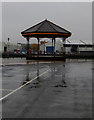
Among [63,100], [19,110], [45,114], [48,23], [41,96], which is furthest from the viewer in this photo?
[48,23]

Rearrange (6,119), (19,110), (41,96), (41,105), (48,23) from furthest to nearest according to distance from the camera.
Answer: (48,23), (41,96), (41,105), (19,110), (6,119)

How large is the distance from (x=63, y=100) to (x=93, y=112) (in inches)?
71.9

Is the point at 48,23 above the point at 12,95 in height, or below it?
above

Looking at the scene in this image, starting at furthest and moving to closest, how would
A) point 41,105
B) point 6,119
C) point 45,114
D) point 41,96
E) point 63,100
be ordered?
point 41,96
point 63,100
point 41,105
point 45,114
point 6,119

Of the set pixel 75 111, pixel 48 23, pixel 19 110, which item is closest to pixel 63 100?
pixel 75 111

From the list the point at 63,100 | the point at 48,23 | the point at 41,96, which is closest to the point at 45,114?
the point at 63,100

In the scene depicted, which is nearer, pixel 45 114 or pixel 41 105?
pixel 45 114

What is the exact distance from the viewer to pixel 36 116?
6277 mm

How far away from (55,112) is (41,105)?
0.99 meters

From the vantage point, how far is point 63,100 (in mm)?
8430

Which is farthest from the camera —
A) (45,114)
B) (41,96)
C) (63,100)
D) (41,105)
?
(41,96)

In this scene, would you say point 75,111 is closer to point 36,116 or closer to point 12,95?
point 36,116

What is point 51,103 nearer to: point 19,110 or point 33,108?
point 33,108

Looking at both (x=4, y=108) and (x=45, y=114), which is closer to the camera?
(x=45, y=114)
